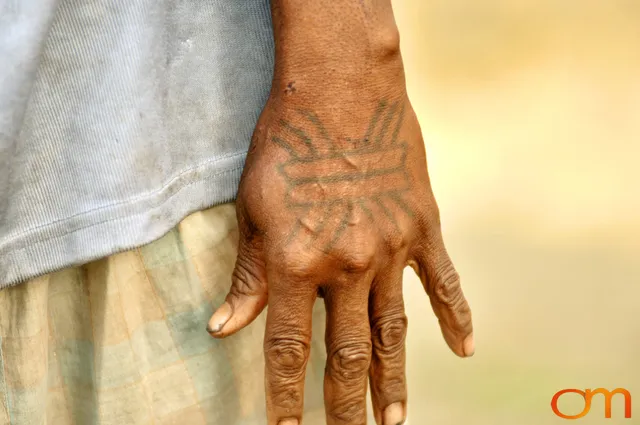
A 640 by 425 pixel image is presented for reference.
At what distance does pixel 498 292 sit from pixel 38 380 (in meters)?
1.27

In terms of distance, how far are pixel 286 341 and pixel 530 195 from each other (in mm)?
1344

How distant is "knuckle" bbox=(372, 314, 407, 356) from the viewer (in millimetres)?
783

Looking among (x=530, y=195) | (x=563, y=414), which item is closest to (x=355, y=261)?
(x=563, y=414)

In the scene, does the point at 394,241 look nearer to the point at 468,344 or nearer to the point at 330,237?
the point at 330,237

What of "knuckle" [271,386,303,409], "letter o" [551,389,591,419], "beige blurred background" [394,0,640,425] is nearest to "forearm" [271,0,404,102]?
"knuckle" [271,386,303,409]

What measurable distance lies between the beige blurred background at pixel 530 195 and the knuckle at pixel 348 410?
879mm

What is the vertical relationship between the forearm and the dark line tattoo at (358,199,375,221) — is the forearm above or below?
above

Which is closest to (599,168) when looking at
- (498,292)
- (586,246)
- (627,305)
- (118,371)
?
(586,246)

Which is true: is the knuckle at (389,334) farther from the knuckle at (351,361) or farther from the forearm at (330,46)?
the forearm at (330,46)

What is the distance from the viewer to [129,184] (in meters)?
0.73

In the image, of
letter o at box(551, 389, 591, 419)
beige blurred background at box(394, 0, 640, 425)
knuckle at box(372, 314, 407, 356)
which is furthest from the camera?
beige blurred background at box(394, 0, 640, 425)

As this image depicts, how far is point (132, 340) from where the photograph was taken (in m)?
0.80

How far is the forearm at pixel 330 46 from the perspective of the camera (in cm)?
74

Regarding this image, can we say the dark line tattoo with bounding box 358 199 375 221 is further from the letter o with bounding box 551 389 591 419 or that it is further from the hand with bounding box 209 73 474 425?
the letter o with bounding box 551 389 591 419
